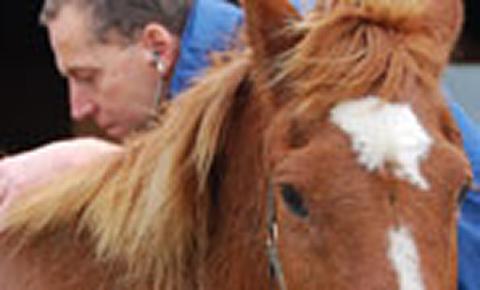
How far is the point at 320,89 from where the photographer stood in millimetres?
1851

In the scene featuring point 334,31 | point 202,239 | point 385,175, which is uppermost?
point 334,31

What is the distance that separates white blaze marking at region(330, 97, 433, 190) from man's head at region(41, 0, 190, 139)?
2.51 feet

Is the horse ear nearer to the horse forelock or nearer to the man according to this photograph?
the horse forelock

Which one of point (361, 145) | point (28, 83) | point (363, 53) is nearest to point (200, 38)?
point (363, 53)

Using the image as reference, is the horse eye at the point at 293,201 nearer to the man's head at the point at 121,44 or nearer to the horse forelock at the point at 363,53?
the horse forelock at the point at 363,53

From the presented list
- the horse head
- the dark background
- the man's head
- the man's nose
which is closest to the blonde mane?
the horse head

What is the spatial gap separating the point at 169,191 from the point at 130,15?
0.55 metres

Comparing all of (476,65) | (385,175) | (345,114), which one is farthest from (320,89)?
(476,65)

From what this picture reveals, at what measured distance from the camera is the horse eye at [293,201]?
1.79m

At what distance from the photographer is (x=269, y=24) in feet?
6.40

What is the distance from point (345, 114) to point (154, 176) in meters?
0.42

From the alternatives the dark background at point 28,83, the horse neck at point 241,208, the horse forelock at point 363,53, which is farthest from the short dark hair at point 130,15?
the dark background at point 28,83

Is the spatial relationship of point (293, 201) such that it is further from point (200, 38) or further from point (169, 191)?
point (200, 38)

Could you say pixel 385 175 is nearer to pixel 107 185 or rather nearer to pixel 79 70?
pixel 107 185
